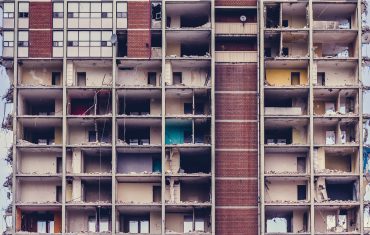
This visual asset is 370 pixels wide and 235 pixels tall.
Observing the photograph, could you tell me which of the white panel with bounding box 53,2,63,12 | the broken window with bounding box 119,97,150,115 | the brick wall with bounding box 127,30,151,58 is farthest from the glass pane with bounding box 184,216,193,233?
the white panel with bounding box 53,2,63,12

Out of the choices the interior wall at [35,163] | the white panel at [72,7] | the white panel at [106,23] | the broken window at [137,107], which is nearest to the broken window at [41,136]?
the interior wall at [35,163]

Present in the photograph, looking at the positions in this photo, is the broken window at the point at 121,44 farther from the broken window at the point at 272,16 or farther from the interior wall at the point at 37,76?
the broken window at the point at 272,16

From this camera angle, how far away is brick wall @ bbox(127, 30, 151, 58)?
419 feet

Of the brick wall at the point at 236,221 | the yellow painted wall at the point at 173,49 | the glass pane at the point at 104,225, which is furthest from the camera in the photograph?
the yellow painted wall at the point at 173,49

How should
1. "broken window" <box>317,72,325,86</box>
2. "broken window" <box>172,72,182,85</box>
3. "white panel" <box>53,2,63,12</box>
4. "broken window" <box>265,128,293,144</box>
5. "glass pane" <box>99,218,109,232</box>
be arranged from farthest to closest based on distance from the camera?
"broken window" <box>317,72,325,86</box>
"broken window" <box>172,72,182,85</box>
"broken window" <box>265,128,293,144</box>
"white panel" <box>53,2,63,12</box>
"glass pane" <box>99,218,109,232</box>

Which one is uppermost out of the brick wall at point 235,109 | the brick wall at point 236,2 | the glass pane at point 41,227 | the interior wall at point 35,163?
the brick wall at point 236,2

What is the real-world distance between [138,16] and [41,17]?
9605mm

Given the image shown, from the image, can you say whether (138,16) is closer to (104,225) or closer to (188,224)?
(104,225)

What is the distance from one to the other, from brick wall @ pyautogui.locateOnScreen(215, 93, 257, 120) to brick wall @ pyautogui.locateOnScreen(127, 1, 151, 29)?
10.1 metres

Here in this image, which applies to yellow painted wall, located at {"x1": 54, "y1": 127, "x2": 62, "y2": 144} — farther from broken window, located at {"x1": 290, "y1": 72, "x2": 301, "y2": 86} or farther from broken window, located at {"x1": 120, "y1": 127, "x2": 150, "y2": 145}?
broken window, located at {"x1": 290, "y1": 72, "x2": 301, "y2": 86}

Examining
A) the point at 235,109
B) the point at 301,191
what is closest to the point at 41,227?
the point at 235,109

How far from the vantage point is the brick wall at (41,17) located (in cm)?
12850

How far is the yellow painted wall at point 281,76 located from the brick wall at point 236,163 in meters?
8.21

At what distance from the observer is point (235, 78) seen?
127 metres
